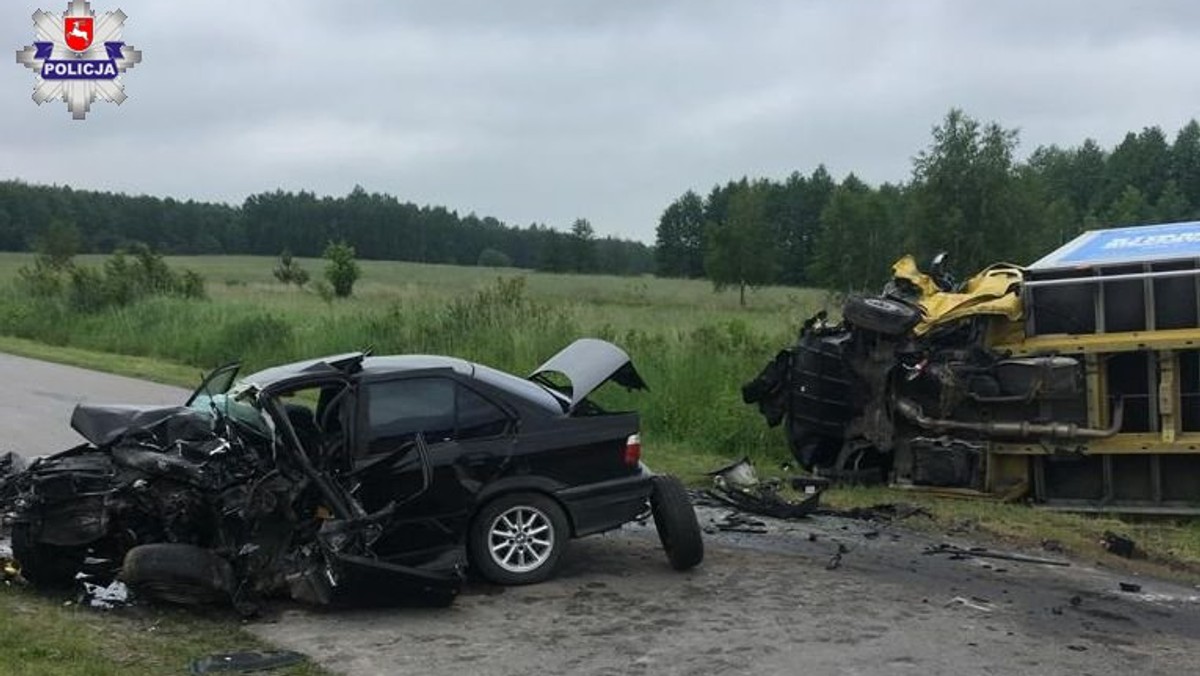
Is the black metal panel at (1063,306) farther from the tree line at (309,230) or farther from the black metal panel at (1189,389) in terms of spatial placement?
the tree line at (309,230)

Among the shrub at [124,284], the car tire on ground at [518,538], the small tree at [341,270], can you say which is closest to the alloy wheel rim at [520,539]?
the car tire on ground at [518,538]

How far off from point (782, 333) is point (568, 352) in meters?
9.18

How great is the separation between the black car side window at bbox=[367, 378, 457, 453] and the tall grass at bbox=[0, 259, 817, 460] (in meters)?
6.50

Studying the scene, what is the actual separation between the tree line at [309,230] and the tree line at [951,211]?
1373 cm

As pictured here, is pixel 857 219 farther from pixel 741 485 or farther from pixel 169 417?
pixel 169 417

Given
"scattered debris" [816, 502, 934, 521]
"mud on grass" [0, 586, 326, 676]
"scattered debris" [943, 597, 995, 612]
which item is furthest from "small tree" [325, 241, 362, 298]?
"scattered debris" [943, 597, 995, 612]

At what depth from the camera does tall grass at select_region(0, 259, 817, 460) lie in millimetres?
14359

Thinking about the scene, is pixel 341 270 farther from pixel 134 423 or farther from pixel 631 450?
pixel 631 450

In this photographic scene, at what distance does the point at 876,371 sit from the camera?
11.3 metres

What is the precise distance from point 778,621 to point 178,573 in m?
3.48

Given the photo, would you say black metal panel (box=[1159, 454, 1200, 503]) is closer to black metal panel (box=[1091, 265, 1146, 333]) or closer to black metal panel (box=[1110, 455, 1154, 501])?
black metal panel (box=[1110, 455, 1154, 501])

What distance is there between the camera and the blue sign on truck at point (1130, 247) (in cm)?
1063

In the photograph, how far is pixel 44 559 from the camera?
680 centimetres

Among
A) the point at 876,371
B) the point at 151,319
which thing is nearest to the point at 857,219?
the point at 151,319
